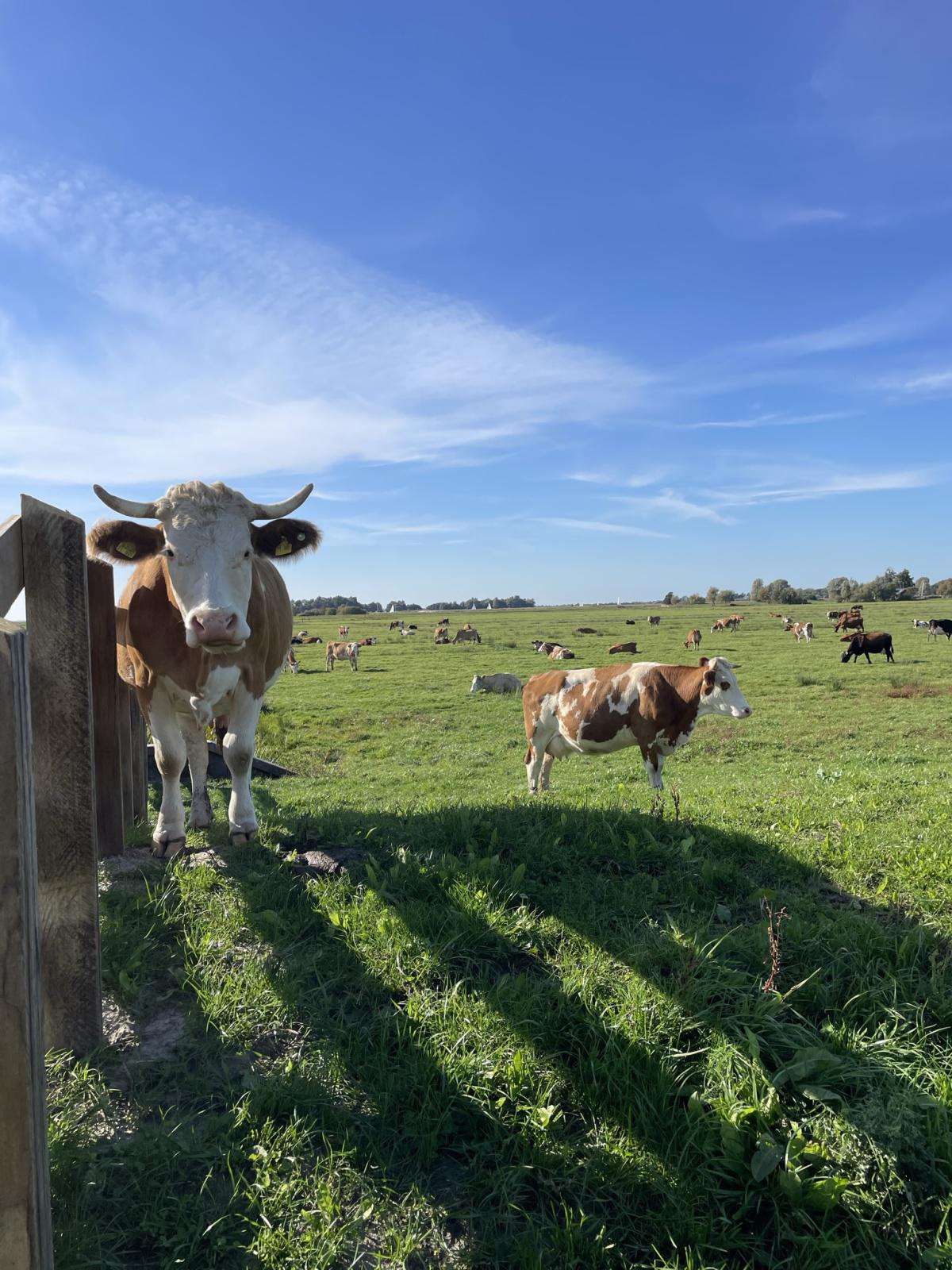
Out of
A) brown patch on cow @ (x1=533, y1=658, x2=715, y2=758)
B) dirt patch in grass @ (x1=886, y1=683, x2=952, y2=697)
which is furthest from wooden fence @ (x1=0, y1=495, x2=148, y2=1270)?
dirt patch in grass @ (x1=886, y1=683, x2=952, y2=697)

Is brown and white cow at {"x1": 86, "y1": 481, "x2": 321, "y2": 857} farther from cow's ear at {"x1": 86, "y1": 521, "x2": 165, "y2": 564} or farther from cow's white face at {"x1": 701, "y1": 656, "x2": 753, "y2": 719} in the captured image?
cow's white face at {"x1": 701, "y1": 656, "x2": 753, "y2": 719}

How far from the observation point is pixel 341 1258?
2111 mm

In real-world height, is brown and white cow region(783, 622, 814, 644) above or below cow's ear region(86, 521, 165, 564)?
below

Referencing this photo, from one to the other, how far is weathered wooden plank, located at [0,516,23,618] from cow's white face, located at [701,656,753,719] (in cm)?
844

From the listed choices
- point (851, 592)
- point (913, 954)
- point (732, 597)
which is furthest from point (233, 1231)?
point (732, 597)

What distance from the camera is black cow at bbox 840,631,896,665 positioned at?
115 feet

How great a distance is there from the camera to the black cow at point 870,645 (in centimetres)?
3509

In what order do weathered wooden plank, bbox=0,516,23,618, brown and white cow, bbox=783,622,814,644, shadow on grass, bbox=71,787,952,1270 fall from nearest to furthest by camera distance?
1. shadow on grass, bbox=71,787,952,1270
2. weathered wooden plank, bbox=0,516,23,618
3. brown and white cow, bbox=783,622,814,644

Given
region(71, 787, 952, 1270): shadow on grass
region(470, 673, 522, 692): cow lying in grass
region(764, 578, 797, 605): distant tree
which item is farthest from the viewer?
region(764, 578, 797, 605): distant tree

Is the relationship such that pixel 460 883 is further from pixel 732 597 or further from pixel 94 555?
pixel 732 597

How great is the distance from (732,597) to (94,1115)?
463 ft

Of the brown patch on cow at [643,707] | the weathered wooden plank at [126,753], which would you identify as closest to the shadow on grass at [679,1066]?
the weathered wooden plank at [126,753]

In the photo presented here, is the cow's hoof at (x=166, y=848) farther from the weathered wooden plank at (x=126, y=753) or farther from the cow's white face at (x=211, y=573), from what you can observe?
the cow's white face at (x=211, y=573)

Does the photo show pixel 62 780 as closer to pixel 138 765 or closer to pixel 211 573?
pixel 211 573
